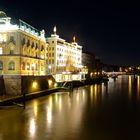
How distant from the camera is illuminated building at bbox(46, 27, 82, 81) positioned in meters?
77.8

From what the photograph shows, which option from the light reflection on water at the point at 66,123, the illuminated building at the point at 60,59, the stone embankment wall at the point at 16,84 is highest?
the illuminated building at the point at 60,59

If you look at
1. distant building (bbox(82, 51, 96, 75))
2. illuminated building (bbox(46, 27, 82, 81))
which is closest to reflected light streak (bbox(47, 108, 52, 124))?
illuminated building (bbox(46, 27, 82, 81))

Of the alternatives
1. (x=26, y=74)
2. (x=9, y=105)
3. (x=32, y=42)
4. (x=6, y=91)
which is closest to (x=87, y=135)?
(x=9, y=105)

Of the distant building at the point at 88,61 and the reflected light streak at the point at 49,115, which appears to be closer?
the reflected light streak at the point at 49,115

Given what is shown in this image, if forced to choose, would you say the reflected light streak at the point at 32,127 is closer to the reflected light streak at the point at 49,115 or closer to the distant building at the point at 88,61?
the reflected light streak at the point at 49,115

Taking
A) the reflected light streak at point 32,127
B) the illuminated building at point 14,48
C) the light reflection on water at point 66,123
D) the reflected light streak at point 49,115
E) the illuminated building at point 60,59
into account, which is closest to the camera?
the light reflection on water at point 66,123

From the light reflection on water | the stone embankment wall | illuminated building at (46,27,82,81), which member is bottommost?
the light reflection on water

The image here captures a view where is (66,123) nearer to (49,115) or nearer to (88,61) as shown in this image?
(49,115)

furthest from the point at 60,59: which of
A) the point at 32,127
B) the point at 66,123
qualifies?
the point at 32,127

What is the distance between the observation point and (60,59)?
8150cm

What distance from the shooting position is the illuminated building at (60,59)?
255ft

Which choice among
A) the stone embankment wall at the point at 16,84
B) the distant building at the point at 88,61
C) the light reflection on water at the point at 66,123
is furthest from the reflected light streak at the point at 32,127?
the distant building at the point at 88,61

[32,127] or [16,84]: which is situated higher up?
[16,84]

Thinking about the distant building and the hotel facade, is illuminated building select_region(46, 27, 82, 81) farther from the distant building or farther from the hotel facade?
the distant building
